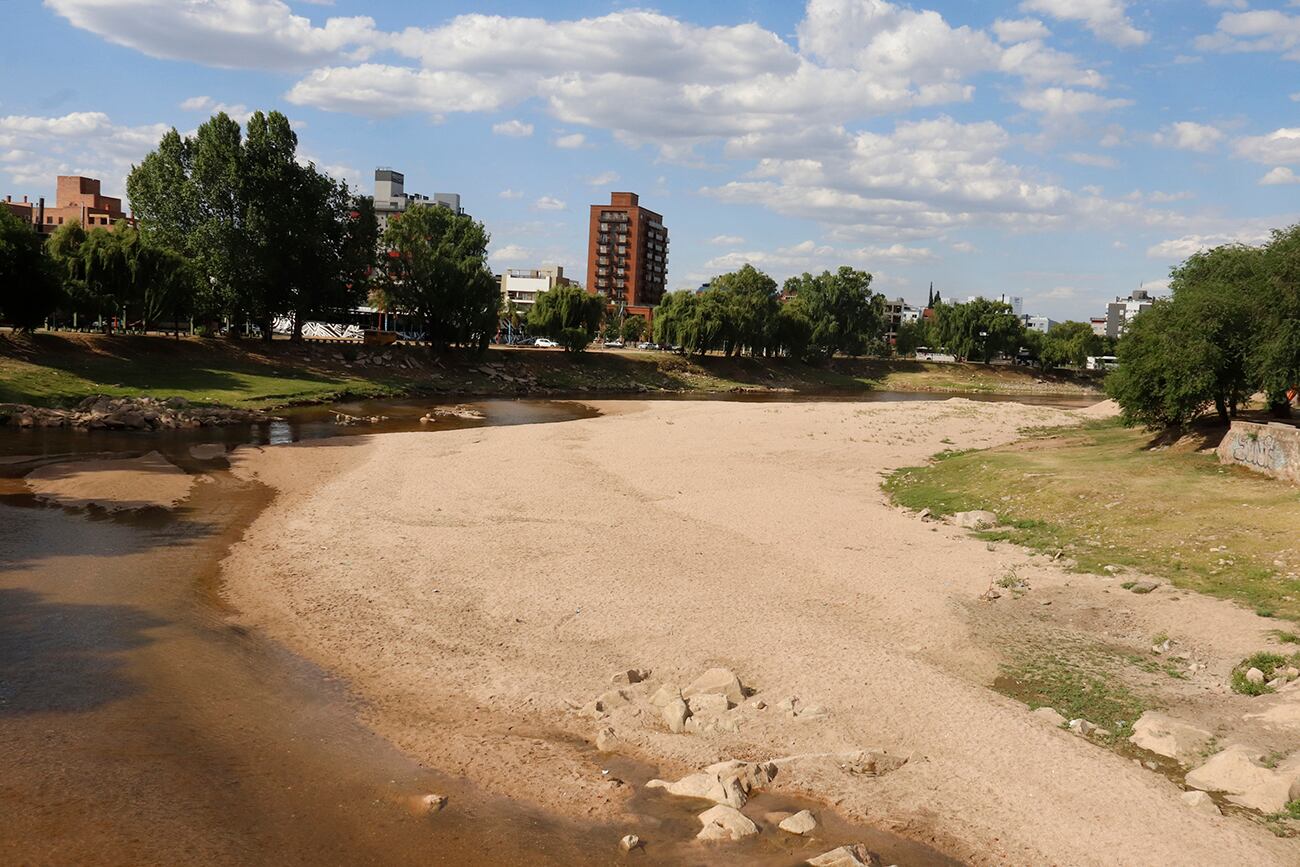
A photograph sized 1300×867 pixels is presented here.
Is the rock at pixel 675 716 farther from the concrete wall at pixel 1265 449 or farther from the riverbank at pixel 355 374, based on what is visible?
the riverbank at pixel 355 374

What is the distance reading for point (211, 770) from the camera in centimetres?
1223

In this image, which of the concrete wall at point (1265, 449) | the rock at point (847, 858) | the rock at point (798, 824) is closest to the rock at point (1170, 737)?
the rock at point (847, 858)

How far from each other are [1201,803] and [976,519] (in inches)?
653

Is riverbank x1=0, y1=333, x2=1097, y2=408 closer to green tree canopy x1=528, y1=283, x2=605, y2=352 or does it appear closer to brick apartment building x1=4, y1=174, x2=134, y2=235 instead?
green tree canopy x1=528, y1=283, x2=605, y2=352

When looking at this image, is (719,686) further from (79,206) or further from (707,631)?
(79,206)

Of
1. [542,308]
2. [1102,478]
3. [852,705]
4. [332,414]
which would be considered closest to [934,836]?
[852,705]

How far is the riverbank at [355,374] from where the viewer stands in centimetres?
5647

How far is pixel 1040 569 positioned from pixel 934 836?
1300cm

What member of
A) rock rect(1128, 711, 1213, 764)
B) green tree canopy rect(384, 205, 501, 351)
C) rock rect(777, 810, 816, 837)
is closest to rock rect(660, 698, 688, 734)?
rock rect(777, 810, 816, 837)

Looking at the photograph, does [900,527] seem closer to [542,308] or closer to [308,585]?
[308,585]

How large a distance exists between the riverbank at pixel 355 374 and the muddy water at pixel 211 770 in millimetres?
40007

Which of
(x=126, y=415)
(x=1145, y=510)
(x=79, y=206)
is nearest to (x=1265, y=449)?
(x=1145, y=510)

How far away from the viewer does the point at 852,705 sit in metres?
14.2

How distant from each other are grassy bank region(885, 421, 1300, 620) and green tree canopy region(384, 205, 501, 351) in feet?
212
